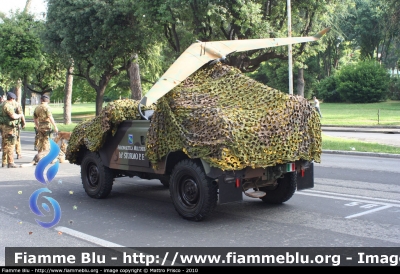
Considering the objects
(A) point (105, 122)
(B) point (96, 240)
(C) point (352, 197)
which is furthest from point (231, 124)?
(C) point (352, 197)

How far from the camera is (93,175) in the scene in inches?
367

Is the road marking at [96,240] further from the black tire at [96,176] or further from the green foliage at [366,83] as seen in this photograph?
the green foliage at [366,83]

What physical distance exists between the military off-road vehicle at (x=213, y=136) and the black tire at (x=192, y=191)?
0.01 m

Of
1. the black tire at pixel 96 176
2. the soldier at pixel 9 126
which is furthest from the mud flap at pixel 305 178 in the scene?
the soldier at pixel 9 126

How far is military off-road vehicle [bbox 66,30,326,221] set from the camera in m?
6.82

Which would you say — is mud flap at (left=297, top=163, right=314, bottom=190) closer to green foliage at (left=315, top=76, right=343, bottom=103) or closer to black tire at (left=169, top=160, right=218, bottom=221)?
black tire at (left=169, top=160, right=218, bottom=221)

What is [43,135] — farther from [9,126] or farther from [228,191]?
[228,191]

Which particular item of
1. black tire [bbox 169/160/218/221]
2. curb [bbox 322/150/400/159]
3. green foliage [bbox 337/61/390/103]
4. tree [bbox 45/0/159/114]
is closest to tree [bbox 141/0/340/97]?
tree [bbox 45/0/159/114]

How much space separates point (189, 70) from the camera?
7.54 metres

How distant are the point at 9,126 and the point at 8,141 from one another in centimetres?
Answer: 39

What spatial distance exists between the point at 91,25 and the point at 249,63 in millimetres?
8869

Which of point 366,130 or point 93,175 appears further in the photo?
point 366,130

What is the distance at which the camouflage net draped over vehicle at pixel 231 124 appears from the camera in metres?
6.74

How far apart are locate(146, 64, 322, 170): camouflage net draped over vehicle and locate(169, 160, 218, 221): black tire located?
0.86ft
